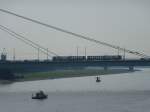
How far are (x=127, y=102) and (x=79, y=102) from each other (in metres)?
4.17

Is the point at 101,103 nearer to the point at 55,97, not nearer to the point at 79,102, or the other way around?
the point at 79,102

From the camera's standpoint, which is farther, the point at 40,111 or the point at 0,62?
the point at 0,62

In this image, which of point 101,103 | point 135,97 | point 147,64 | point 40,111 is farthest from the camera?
point 147,64

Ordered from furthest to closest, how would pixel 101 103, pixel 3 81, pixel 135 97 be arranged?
pixel 3 81
pixel 135 97
pixel 101 103

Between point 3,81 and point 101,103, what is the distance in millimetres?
36918

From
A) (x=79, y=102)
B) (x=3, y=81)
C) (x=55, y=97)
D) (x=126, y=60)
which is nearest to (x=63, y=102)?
(x=79, y=102)

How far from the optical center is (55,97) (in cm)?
5766

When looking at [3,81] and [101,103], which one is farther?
[3,81]

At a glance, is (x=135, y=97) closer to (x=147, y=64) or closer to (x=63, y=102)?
(x=63, y=102)

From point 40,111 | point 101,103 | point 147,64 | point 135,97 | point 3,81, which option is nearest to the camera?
point 40,111

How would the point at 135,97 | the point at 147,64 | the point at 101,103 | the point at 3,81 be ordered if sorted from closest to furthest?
the point at 101,103
the point at 135,97
the point at 147,64
the point at 3,81

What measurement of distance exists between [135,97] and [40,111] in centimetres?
1341

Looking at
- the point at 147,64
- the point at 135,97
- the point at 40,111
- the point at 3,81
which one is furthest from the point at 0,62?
the point at 40,111

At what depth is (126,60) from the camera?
70875mm
